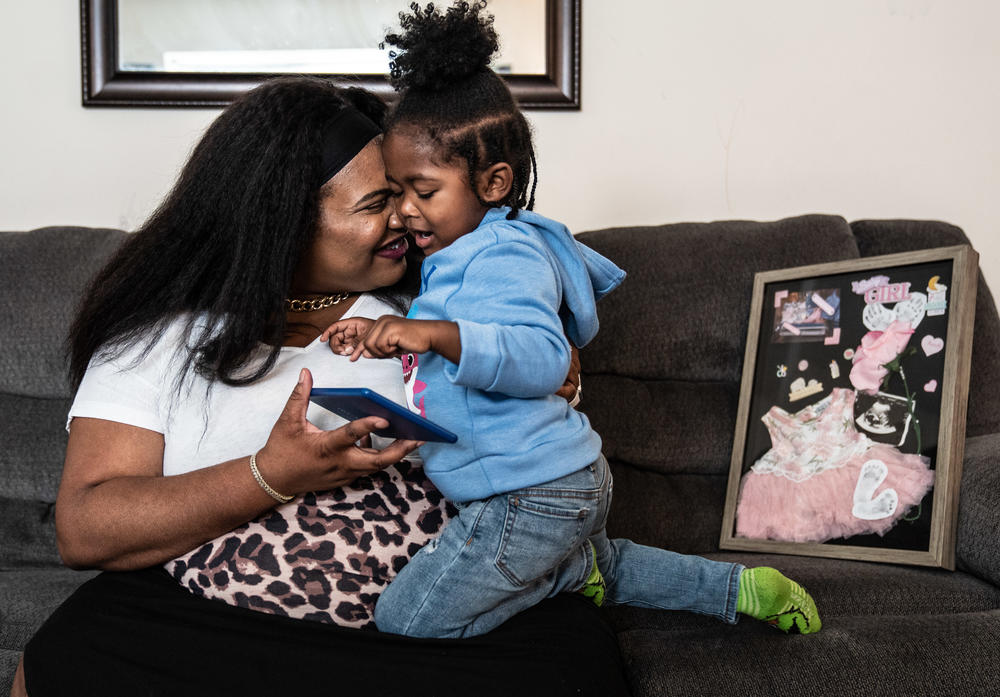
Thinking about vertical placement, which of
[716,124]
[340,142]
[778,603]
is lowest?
[778,603]

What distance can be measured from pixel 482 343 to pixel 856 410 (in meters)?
1.05

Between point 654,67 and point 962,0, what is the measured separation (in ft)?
2.70

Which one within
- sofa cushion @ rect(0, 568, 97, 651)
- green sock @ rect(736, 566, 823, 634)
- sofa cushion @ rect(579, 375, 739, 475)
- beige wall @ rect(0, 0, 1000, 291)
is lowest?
sofa cushion @ rect(0, 568, 97, 651)

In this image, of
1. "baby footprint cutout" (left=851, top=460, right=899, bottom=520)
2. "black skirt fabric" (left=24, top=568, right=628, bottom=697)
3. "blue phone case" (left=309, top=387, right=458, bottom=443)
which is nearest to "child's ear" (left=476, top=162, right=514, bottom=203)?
"blue phone case" (left=309, top=387, right=458, bottom=443)

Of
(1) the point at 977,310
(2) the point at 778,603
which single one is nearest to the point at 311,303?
(2) the point at 778,603

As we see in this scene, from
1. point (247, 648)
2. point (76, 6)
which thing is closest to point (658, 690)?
point (247, 648)

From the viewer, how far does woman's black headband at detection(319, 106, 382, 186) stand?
1.44m

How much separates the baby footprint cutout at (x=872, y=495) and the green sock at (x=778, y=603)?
0.37 m

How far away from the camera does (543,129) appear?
7.64 feet

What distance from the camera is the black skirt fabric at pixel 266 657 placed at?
3.55 ft

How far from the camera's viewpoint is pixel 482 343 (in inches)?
40.4

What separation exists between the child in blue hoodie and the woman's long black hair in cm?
18

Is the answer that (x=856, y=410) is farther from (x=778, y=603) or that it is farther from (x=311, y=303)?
(x=311, y=303)

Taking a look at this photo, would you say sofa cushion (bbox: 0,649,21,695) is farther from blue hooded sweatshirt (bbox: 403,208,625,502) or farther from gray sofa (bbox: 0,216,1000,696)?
blue hooded sweatshirt (bbox: 403,208,625,502)
